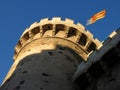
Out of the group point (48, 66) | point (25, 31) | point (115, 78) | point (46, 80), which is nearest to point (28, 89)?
point (46, 80)

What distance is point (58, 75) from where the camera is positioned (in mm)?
19422

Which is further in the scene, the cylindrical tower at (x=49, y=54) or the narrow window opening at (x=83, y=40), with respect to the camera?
the narrow window opening at (x=83, y=40)

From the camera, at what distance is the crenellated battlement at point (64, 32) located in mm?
23502

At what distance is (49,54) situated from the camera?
69.8ft

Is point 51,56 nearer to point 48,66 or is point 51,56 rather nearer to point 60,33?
point 48,66

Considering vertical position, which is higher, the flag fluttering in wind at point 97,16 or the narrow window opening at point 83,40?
the flag fluttering in wind at point 97,16

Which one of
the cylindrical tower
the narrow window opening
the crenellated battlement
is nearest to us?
the cylindrical tower

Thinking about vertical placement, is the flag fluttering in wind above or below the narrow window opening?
above

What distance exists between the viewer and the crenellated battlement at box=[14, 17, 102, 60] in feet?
77.1

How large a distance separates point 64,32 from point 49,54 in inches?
110

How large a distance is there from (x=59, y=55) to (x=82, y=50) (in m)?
2.43

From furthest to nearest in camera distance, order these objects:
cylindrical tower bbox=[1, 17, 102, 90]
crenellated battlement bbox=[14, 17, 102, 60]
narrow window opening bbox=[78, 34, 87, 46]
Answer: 1. narrow window opening bbox=[78, 34, 87, 46]
2. crenellated battlement bbox=[14, 17, 102, 60]
3. cylindrical tower bbox=[1, 17, 102, 90]

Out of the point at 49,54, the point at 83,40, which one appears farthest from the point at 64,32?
the point at 49,54

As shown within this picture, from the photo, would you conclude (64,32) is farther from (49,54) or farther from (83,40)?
(49,54)
